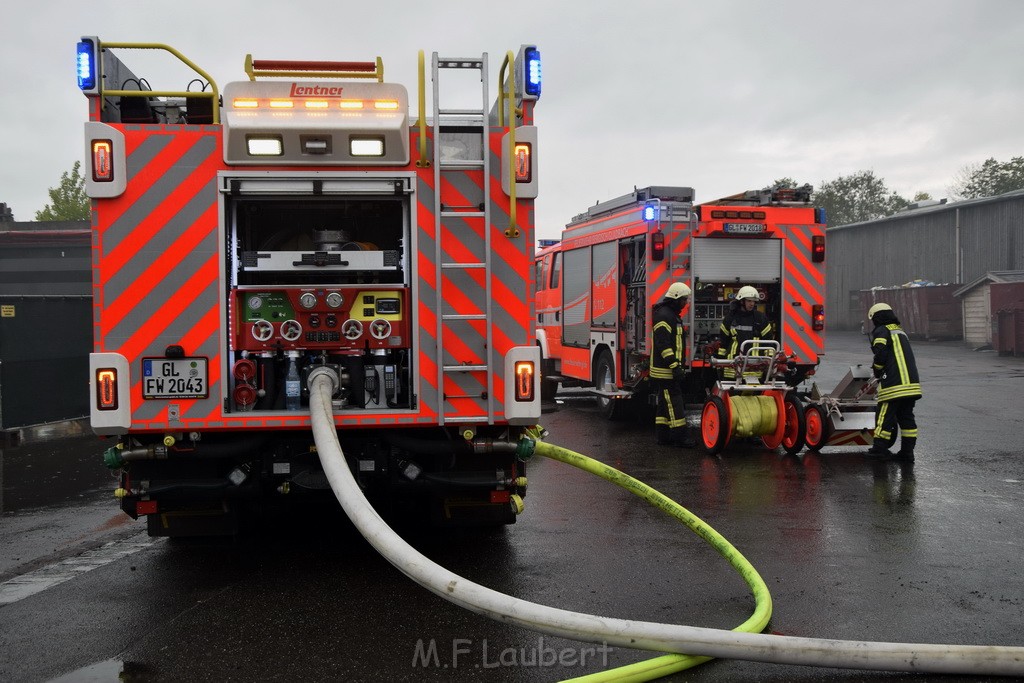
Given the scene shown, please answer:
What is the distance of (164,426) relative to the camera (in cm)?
525

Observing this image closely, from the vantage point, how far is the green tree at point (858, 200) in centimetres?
7856

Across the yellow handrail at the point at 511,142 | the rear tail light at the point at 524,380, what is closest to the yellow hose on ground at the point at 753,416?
the rear tail light at the point at 524,380

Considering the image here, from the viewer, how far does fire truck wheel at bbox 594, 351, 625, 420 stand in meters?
13.1

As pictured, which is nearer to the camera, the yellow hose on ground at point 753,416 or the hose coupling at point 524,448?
the hose coupling at point 524,448

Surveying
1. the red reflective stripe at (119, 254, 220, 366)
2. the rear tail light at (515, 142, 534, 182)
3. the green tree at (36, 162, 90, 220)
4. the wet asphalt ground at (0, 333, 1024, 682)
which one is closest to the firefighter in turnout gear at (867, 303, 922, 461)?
the wet asphalt ground at (0, 333, 1024, 682)

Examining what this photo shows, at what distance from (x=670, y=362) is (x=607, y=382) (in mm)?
2788

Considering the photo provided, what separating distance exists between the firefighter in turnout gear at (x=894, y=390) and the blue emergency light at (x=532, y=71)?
5.58 metres

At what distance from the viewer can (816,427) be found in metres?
10.0

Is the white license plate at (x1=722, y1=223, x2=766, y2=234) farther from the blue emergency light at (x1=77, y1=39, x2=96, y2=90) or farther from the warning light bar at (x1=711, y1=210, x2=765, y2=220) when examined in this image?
the blue emergency light at (x1=77, y1=39, x2=96, y2=90)

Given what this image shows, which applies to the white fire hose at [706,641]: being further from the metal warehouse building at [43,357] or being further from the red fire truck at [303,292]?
the metal warehouse building at [43,357]

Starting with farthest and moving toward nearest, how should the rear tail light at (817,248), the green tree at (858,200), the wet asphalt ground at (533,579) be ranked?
the green tree at (858,200) < the rear tail light at (817,248) < the wet asphalt ground at (533,579)

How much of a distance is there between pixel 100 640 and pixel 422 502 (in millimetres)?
2873

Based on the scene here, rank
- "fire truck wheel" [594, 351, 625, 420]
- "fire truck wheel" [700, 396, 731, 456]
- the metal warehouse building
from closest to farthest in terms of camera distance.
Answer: "fire truck wheel" [700, 396, 731, 456] < the metal warehouse building < "fire truck wheel" [594, 351, 625, 420]

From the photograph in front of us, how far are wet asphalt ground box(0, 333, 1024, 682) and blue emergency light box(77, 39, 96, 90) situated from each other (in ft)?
9.33
